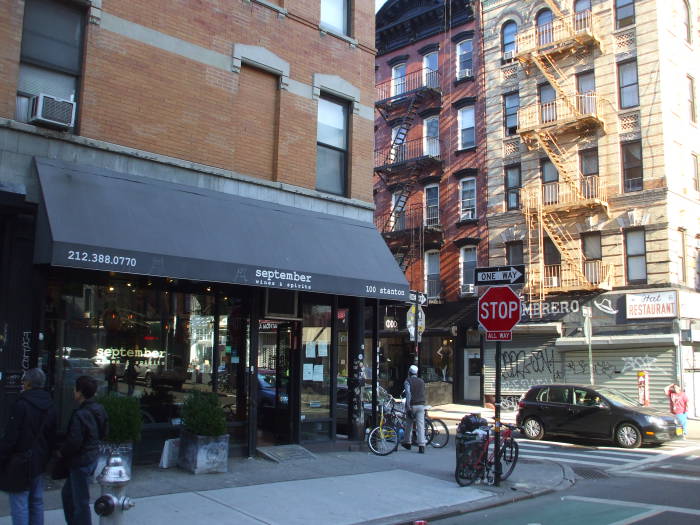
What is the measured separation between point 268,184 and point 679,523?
8374 mm

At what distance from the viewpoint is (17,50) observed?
9.44 m

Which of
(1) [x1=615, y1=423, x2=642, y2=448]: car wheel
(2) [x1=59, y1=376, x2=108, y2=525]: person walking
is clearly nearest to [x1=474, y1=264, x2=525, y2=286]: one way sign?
(2) [x1=59, y1=376, x2=108, y2=525]: person walking

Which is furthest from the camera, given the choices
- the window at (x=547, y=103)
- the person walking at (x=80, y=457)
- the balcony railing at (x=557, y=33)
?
the window at (x=547, y=103)

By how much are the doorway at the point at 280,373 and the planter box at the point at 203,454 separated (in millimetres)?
2387

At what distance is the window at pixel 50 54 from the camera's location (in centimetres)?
964

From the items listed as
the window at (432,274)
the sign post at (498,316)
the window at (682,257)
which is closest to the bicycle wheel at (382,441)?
the sign post at (498,316)

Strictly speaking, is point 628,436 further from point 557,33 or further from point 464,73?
point 464,73

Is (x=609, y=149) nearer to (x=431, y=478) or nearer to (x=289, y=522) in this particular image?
(x=431, y=478)

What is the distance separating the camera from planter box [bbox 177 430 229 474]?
980cm

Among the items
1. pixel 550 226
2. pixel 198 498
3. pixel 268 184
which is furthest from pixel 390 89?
pixel 198 498

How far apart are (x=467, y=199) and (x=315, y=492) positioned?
22374 mm

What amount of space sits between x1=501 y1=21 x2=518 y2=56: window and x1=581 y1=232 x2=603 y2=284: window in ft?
30.0

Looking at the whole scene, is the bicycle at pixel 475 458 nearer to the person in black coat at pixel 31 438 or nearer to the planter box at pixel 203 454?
the planter box at pixel 203 454

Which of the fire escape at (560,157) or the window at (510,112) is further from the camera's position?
the window at (510,112)
